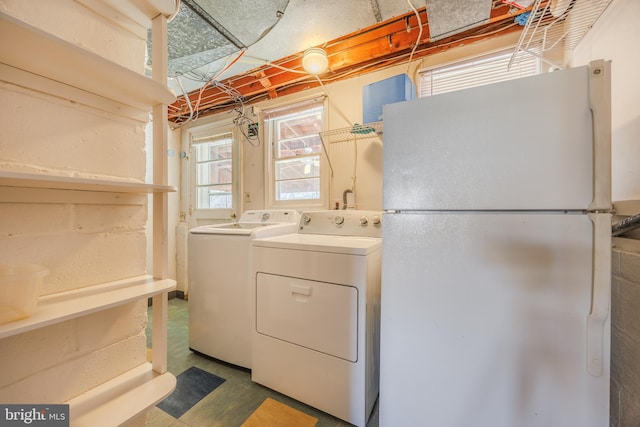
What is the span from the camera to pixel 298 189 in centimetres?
250

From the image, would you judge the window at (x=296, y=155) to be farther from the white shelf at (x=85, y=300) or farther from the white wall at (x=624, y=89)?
the white wall at (x=624, y=89)

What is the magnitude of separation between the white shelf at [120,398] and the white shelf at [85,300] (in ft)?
1.16

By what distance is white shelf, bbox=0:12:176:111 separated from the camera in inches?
22.3

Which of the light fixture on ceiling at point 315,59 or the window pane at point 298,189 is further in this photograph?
the window pane at point 298,189

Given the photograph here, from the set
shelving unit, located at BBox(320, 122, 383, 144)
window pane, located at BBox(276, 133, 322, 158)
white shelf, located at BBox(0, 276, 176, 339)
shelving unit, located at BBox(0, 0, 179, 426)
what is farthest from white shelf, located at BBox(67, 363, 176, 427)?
window pane, located at BBox(276, 133, 322, 158)

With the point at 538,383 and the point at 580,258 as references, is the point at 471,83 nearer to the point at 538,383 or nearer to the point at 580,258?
the point at 580,258

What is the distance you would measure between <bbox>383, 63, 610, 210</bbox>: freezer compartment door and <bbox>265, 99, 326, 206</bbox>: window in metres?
1.32

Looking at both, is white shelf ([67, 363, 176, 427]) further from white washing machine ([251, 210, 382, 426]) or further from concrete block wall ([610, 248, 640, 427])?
concrete block wall ([610, 248, 640, 427])

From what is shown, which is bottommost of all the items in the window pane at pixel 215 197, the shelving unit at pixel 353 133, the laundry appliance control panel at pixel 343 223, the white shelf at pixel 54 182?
the laundry appliance control panel at pixel 343 223

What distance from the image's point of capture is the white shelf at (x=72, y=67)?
22.3 inches

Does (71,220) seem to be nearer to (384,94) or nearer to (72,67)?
(72,67)

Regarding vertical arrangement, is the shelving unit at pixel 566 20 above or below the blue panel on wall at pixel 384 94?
above

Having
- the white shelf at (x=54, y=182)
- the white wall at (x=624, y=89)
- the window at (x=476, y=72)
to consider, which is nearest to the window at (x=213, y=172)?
the white shelf at (x=54, y=182)

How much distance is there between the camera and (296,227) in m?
2.03
